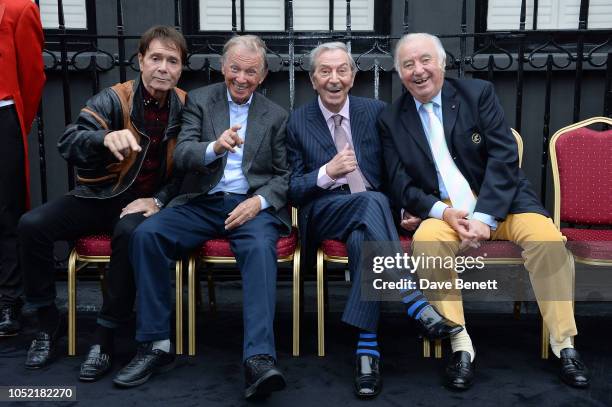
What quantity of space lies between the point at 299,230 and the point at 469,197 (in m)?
0.86

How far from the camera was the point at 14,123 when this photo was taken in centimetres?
362

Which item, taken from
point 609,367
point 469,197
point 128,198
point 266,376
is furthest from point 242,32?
point 609,367

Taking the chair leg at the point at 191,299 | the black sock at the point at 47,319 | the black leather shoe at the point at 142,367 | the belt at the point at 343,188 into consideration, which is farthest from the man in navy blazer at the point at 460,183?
the black sock at the point at 47,319

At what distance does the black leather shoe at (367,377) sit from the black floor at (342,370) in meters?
0.04

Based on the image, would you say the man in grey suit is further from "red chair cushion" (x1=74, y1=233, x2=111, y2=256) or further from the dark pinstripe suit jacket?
"red chair cushion" (x1=74, y1=233, x2=111, y2=256)

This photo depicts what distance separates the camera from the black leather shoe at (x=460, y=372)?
9.96 ft

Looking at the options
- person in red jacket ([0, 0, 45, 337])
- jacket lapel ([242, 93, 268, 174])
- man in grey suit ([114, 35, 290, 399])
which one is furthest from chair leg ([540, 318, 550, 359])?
person in red jacket ([0, 0, 45, 337])

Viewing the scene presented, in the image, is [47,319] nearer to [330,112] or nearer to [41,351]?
[41,351]

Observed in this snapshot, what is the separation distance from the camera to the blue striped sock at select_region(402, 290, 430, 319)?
121 inches

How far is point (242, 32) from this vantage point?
430 cm

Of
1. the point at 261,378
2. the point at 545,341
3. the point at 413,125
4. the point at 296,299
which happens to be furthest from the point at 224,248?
the point at 545,341

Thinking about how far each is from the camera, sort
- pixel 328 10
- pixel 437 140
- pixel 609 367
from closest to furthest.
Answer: pixel 609 367, pixel 437 140, pixel 328 10

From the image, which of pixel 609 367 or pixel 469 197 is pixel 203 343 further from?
pixel 609 367

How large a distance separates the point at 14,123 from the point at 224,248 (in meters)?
1.32
